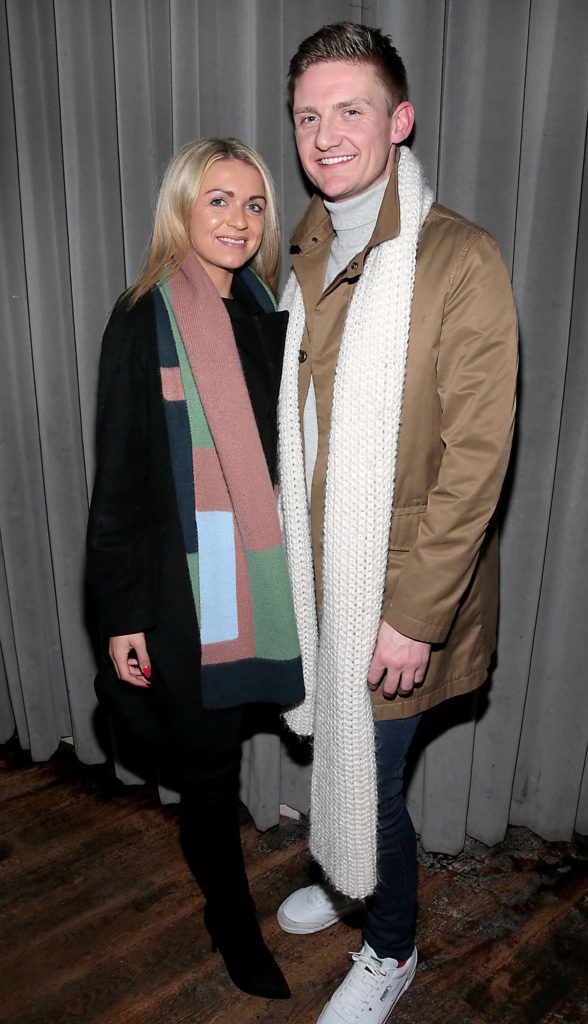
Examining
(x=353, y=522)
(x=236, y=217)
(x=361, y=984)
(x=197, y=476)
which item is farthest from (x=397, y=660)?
(x=236, y=217)

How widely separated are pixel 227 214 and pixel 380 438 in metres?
0.53

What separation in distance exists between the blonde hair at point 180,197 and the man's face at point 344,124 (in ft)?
0.56

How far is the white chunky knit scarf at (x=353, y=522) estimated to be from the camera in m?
1.32

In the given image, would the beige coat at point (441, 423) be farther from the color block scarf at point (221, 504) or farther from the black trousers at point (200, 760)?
the black trousers at point (200, 760)

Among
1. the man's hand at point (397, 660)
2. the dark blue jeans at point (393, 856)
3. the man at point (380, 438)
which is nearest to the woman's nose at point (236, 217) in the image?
the man at point (380, 438)

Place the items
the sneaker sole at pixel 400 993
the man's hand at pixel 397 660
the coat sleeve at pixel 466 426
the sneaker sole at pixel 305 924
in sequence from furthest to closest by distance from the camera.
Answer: the sneaker sole at pixel 305 924 → the sneaker sole at pixel 400 993 → the man's hand at pixel 397 660 → the coat sleeve at pixel 466 426

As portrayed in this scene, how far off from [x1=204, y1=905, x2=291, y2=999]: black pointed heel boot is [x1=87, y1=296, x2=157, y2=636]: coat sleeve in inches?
28.4

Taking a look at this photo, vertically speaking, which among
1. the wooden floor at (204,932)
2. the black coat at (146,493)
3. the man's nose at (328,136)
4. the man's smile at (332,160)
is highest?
the man's nose at (328,136)

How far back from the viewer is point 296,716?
5.74 ft

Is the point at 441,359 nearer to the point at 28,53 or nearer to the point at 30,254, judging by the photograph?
the point at 30,254

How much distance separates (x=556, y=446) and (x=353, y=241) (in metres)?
0.67

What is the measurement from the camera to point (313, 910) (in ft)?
6.15

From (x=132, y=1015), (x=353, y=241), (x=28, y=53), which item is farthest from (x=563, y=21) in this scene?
(x=132, y=1015)

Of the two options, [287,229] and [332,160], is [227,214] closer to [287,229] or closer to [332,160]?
[332,160]
